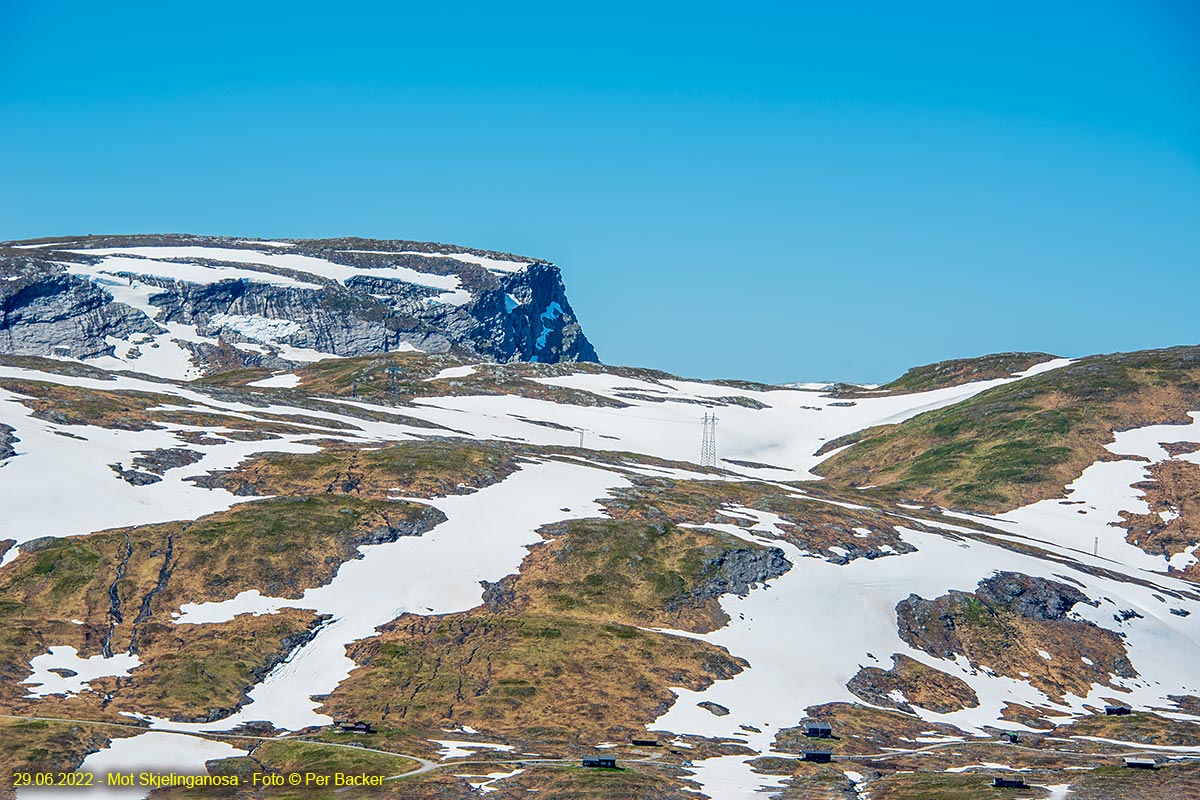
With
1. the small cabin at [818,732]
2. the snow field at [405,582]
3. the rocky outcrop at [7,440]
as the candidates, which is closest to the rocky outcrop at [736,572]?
the snow field at [405,582]

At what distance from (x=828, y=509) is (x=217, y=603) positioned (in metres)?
76.0

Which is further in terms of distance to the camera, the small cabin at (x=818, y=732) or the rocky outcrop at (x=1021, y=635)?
the rocky outcrop at (x=1021, y=635)

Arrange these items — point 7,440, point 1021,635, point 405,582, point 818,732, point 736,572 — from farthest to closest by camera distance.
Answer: point 7,440, point 736,572, point 1021,635, point 405,582, point 818,732

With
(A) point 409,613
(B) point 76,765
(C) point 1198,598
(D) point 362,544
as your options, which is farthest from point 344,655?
(C) point 1198,598

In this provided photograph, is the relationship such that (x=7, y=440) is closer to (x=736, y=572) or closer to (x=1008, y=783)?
(x=736, y=572)

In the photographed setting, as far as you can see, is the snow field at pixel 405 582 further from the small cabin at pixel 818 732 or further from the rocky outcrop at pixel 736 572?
the small cabin at pixel 818 732

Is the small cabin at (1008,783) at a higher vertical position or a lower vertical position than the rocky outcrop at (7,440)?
lower

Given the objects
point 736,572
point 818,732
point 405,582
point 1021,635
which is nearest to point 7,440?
point 405,582

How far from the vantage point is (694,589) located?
412ft

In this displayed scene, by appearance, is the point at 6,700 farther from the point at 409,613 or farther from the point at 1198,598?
the point at 1198,598

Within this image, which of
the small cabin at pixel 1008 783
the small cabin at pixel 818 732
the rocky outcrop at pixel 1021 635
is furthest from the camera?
the rocky outcrop at pixel 1021 635

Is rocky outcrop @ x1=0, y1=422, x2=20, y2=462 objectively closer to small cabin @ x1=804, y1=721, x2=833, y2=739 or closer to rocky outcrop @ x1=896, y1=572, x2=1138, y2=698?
small cabin @ x1=804, y1=721, x2=833, y2=739

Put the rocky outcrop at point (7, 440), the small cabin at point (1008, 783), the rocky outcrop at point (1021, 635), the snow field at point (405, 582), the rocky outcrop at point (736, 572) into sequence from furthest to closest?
1. the rocky outcrop at point (7, 440)
2. the rocky outcrop at point (736, 572)
3. the rocky outcrop at point (1021, 635)
4. the snow field at point (405, 582)
5. the small cabin at point (1008, 783)

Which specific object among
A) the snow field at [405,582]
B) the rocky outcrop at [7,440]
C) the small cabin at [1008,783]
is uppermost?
the rocky outcrop at [7,440]
